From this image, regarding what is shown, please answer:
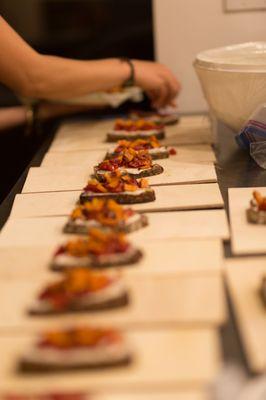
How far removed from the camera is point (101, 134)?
285cm

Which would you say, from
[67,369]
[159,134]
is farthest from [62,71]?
[67,369]

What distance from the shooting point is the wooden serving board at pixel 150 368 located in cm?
108

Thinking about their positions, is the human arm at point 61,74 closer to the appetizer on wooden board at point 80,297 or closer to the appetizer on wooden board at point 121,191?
the appetizer on wooden board at point 121,191

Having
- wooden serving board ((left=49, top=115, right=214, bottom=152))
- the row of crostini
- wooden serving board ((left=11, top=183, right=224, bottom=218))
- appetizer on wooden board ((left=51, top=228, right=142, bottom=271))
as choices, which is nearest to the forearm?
wooden serving board ((left=49, top=115, right=214, bottom=152))

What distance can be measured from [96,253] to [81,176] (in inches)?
31.7

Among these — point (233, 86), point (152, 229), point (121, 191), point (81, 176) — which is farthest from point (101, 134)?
point (152, 229)

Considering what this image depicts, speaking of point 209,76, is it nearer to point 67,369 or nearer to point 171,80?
point 171,80

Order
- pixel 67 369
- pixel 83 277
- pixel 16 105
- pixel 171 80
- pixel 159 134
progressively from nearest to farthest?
pixel 67 369
pixel 83 277
pixel 159 134
pixel 171 80
pixel 16 105

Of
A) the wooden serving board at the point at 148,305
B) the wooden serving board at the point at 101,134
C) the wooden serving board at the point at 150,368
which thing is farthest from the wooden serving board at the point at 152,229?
the wooden serving board at the point at 101,134

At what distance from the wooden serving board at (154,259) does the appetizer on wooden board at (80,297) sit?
175 mm

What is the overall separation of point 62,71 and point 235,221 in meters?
1.20

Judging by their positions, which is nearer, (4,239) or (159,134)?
(4,239)

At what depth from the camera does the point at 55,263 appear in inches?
58.4

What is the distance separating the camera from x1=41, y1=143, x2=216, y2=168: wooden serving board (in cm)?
241
